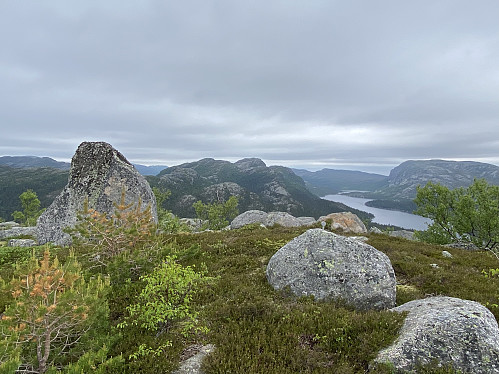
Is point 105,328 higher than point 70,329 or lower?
lower

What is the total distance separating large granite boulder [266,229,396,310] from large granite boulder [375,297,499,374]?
2.37 m

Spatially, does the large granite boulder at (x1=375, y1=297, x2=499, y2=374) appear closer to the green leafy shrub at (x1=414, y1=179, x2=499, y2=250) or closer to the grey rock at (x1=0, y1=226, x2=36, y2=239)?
the green leafy shrub at (x1=414, y1=179, x2=499, y2=250)

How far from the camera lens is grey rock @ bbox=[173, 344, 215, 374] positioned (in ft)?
20.3

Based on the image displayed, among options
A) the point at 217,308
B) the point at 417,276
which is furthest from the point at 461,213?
the point at 217,308

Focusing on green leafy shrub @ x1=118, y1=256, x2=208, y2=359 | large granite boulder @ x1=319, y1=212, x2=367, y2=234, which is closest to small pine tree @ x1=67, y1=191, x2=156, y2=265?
green leafy shrub @ x1=118, y1=256, x2=208, y2=359

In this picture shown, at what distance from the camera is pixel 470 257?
17562mm

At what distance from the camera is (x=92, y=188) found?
77.8 ft

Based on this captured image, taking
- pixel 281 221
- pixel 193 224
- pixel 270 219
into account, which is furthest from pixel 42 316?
pixel 193 224

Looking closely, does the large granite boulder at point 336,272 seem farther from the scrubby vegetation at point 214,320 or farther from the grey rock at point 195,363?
the grey rock at point 195,363

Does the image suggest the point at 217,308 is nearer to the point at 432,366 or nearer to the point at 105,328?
the point at 105,328

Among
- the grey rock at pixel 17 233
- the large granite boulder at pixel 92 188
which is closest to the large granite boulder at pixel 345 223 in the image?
the large granite boulder at pixel 92 188

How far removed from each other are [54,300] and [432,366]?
29.8 ft

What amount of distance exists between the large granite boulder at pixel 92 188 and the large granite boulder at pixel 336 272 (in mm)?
15231

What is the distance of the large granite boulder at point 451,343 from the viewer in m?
6.23
